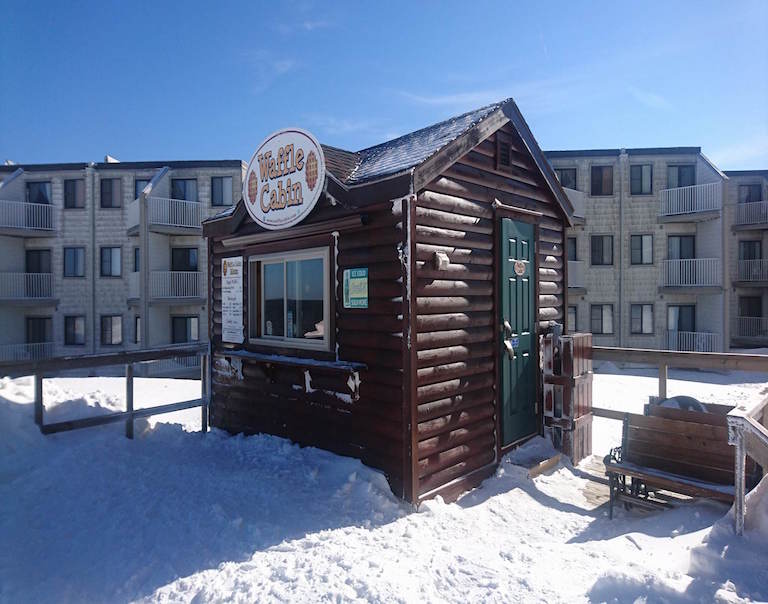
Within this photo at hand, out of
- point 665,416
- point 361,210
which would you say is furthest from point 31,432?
point 665,416

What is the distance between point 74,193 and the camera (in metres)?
22.2

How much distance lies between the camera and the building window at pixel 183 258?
71.7 feet

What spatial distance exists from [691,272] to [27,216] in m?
30.4

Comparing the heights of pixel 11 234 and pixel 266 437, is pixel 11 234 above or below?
above

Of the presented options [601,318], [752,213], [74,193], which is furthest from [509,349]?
[74,193]

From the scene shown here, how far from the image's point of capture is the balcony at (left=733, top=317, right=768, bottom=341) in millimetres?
22328

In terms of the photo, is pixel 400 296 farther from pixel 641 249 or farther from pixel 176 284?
pixel 641 249

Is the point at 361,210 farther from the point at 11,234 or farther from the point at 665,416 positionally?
the point at 11,234

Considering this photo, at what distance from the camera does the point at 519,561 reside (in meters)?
3.68

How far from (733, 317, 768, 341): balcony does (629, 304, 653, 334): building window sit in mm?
5575

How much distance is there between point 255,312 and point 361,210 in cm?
268

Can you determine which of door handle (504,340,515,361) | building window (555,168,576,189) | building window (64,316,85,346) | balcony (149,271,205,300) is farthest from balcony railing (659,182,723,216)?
building window (64,316,85,346)

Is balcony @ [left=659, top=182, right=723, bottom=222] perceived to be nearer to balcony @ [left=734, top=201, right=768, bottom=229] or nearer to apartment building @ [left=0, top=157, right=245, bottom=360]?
balcony @ [left=734, top=201, right=768, bottom=229]

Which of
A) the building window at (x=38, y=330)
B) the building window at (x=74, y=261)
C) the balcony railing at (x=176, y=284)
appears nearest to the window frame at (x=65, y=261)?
the building window at (x=74, y=261)
